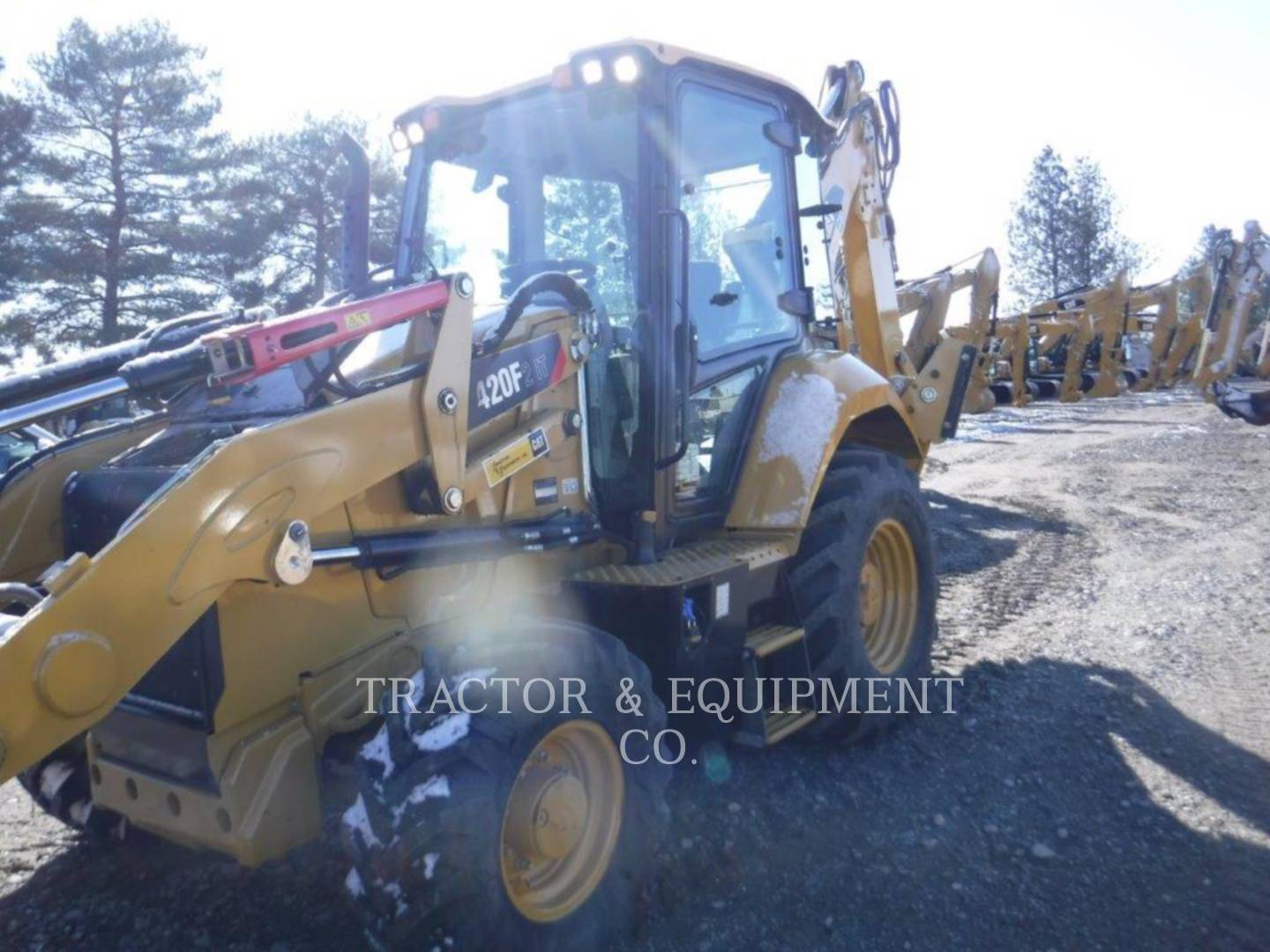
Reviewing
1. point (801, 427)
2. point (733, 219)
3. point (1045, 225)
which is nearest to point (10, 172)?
point (733, 219)

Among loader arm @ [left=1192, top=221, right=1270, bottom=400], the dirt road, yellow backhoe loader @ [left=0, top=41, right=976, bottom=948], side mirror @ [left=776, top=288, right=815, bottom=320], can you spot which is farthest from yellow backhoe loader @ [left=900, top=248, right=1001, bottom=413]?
yellow backhoe loader @ [left=0, top=41, right=976, bottom=948]

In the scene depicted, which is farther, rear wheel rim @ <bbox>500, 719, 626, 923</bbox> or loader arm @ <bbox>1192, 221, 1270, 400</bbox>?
loader arm @ <bbox>1192, 221, 1270, 400</bbox>

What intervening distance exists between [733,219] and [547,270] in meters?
0.97

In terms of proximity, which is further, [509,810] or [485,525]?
[485,525]

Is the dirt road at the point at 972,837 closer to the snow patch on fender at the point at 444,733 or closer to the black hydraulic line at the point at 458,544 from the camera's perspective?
the snow patch on fender at the point at 444,733

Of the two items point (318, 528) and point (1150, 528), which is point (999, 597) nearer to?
point (1150, 528)

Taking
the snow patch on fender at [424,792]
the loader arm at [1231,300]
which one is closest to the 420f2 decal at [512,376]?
the snow patch on fender at [424,792]

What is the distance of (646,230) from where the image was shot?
374cm

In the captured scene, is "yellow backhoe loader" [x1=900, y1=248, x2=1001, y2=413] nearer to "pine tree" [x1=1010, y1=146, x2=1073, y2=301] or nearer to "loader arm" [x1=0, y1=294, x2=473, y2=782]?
"loader arm" [x1=0, y1=294, x2=473, y2=782]

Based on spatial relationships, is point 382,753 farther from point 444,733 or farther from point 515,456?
point 515,456

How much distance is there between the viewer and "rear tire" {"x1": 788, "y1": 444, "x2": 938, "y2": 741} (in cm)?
420

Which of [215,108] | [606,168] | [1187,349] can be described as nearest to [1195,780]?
[606,168]

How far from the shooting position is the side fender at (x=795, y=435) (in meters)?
4.16

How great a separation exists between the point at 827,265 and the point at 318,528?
3151 mm
